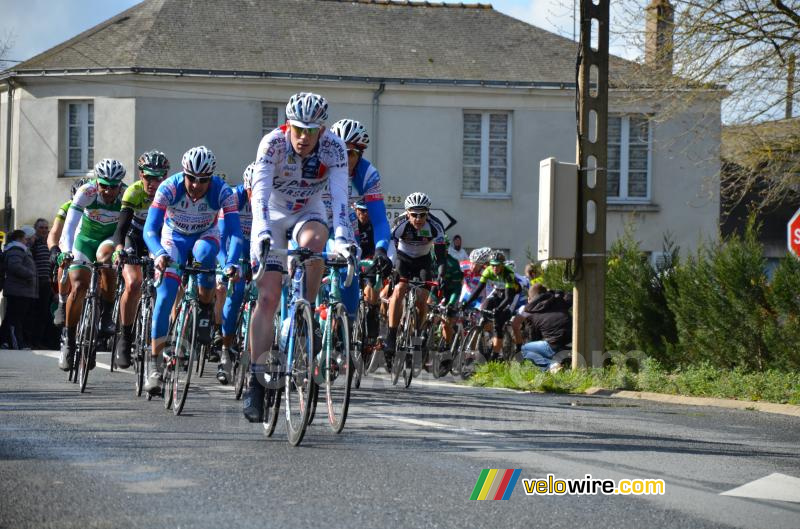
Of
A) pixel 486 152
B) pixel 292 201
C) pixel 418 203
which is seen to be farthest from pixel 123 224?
pixel 486 152

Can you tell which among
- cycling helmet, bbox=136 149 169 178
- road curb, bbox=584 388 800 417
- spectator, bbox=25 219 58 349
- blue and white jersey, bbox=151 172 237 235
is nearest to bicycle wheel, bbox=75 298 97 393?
cycling helmet, bbox=136 149 169 178

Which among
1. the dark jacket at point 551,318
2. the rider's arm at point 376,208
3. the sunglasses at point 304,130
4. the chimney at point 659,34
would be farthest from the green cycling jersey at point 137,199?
the chimney at point 659,34

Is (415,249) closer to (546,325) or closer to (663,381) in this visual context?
(663,381)

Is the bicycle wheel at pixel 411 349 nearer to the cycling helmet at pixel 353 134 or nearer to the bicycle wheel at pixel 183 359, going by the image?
the cycling helmet at pixel 353 134

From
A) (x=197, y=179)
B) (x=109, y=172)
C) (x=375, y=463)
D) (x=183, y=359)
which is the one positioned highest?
(x=109, y=172)

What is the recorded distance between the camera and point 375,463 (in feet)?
25.2

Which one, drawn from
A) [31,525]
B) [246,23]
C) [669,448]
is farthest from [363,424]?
[246,23]

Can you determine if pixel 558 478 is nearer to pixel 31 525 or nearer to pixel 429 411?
pixel 31 525

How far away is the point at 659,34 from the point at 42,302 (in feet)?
37.1

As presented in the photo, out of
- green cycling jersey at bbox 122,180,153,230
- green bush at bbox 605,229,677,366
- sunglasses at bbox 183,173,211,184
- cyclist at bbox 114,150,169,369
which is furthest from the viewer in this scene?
green bush at bbox 605,229,677,366

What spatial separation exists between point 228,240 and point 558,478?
20.6 feet

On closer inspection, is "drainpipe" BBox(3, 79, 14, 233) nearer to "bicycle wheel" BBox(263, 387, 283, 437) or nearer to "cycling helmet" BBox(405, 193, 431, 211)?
"cycling helmet" BBox(405, 193, 431, 211)

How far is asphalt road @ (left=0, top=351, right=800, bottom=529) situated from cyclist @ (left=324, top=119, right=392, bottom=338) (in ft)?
3.55

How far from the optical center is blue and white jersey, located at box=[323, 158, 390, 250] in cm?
1012
